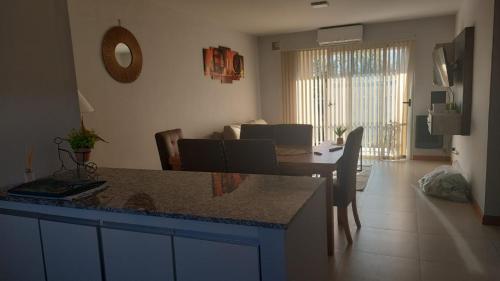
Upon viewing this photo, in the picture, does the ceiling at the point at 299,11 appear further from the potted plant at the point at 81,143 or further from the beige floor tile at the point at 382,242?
the beige floor tile at the point at 382,242

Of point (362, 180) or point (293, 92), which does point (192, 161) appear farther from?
point (293, 92)

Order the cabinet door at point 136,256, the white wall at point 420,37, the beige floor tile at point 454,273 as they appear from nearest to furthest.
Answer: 1. the cabinet door at point 136,256
2. the beige floor tile at point 454,273
3. the white wall at point 420,37

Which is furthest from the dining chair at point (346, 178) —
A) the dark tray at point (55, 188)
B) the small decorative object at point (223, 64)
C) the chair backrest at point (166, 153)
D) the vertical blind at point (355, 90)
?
the vertical blind at point (355, 90)

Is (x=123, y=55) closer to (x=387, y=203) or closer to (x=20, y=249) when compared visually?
(x=20, y=249)

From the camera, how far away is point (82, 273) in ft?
4.58

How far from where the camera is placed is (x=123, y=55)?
3.58 metres

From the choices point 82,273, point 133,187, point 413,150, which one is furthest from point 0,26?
point 413,150

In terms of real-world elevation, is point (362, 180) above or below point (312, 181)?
below

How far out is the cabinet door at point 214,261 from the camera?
3.70ft

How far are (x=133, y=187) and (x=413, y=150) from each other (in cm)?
555

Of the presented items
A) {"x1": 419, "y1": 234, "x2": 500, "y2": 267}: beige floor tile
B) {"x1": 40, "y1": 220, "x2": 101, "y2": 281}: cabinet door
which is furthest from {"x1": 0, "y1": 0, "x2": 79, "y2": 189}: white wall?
{"x1": 419, "y1": 234, "x2": 500, "y2": 267}: beige floor tile

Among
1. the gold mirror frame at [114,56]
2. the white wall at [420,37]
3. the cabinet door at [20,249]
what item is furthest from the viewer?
the white wall at [420,37]

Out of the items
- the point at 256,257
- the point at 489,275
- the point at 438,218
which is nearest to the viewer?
the point at 256,257

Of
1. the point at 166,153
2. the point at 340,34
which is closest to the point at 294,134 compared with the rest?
the point at 166,153
